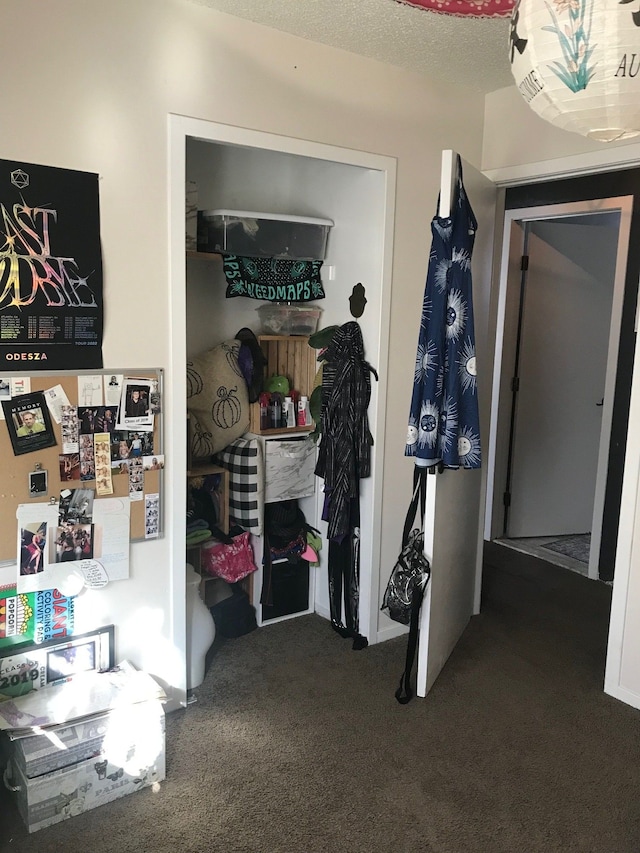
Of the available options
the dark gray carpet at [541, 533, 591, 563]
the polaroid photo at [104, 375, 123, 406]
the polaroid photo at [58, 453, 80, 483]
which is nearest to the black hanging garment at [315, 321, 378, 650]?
the polaroid photo at [104, 375, 123, 406]

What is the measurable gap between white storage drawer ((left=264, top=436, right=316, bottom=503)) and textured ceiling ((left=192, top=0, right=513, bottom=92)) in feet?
5.31

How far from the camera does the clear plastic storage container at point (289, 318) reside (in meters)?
3.17

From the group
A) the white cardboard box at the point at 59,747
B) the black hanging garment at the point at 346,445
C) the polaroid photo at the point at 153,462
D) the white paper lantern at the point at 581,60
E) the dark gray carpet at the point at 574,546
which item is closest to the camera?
the white paper lantern at the point at 581,60

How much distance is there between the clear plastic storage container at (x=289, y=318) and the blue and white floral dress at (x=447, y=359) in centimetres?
83

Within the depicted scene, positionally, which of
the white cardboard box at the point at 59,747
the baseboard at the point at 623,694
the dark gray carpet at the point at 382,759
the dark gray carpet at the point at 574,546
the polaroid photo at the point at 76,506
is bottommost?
the dark gray carpet at the point at 382,759

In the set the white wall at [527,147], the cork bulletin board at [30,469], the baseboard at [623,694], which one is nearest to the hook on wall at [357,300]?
the white wall at [527,147]

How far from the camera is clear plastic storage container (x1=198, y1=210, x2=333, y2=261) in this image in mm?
2824

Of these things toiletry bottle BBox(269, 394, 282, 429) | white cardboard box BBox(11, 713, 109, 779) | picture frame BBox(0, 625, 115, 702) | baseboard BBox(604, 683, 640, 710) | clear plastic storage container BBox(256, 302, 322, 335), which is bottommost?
baseboard BBox(604, 683, 640, 710)

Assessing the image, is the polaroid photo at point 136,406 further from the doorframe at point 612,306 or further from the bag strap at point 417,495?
the doorframe at point 612,306

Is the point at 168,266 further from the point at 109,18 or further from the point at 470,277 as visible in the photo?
the point at 470,277

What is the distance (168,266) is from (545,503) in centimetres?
325

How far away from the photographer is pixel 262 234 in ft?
9.56

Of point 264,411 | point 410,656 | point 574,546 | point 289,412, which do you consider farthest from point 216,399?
point 574,546

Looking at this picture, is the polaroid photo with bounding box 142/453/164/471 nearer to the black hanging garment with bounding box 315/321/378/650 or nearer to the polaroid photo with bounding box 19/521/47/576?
the polaroid photo with bounding box 19/521/47/576
